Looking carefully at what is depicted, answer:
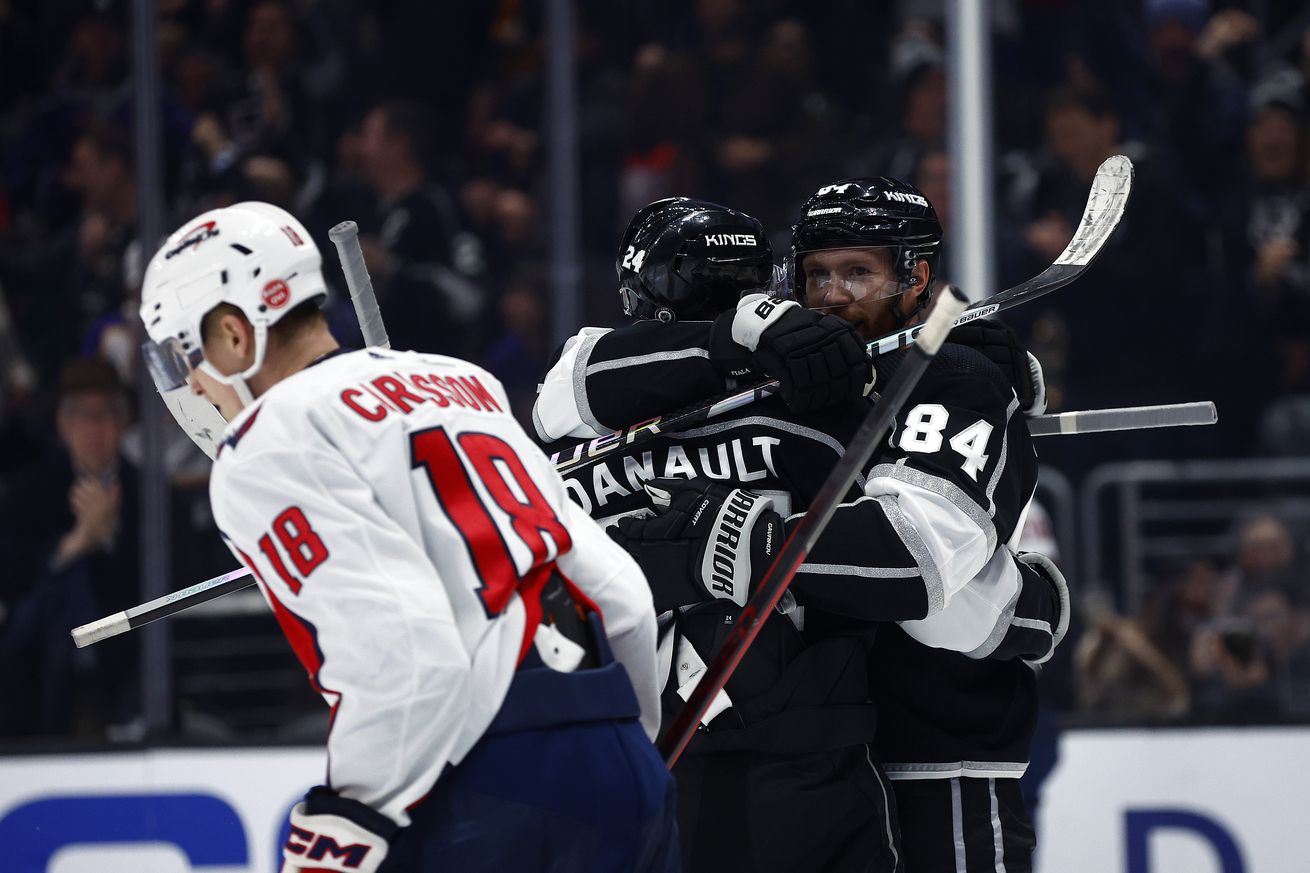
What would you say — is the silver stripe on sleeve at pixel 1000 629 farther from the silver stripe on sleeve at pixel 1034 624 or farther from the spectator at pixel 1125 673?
the spectator at pixel 1125 673

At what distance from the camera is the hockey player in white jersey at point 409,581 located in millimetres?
1597

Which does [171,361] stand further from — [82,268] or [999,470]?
[82,268]

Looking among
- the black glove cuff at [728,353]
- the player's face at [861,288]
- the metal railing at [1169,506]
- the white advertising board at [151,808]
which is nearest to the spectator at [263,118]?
the white advertising board at [151,808]

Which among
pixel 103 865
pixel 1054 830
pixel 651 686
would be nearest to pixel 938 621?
pixel 651 686

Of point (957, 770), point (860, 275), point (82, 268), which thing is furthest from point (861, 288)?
point (82, 268)

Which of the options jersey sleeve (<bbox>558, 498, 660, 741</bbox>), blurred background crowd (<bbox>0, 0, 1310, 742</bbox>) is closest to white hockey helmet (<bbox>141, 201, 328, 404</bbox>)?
jersey sleeve (<bbox>558, 498, 660, 741</bbox>)

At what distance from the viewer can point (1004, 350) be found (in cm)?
231

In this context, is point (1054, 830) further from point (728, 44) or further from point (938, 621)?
point (728, 44)

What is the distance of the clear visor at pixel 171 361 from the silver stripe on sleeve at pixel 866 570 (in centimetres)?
74

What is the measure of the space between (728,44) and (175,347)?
3.85 metres

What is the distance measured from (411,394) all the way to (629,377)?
566mm

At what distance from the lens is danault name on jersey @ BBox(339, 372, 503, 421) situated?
5.43 feet

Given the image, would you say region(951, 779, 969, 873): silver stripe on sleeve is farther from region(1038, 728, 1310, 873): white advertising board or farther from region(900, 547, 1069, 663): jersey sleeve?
region(1038, 728, 1310, 873): white advertising board

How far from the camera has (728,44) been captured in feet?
17.7
